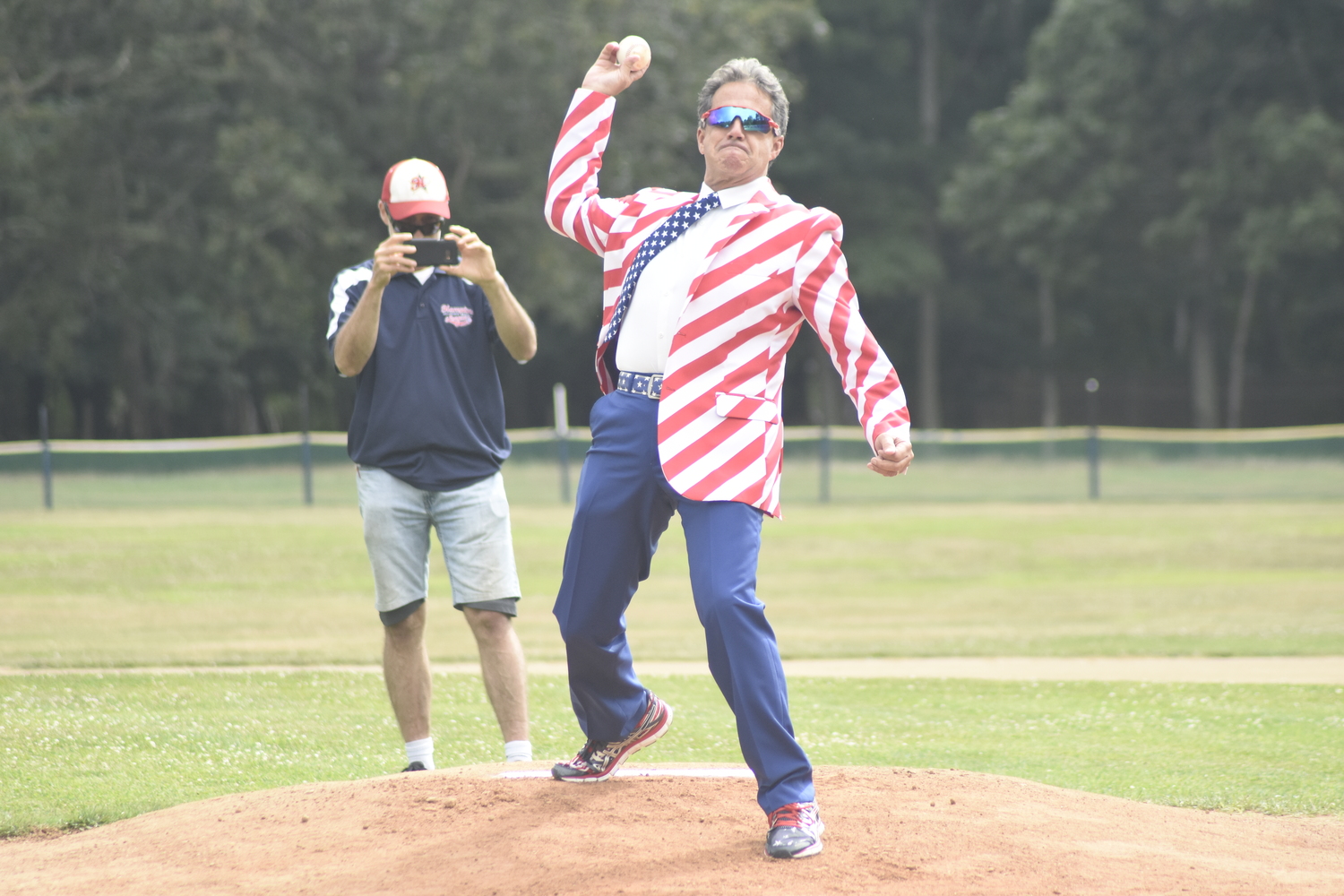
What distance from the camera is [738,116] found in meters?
4.30

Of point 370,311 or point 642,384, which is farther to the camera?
point 370,311

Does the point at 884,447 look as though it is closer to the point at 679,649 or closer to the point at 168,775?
the point at 168,775

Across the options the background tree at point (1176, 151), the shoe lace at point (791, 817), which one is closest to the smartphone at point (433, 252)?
the shoe lace at point (791, 817)

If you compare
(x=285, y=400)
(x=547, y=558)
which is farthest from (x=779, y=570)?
(x=285, y=400)

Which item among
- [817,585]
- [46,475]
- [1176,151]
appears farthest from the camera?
[1176,151]

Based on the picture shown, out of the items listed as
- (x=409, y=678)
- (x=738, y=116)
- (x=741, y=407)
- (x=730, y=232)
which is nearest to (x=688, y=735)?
(x=409, y=678)

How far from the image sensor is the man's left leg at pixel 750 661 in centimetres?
409

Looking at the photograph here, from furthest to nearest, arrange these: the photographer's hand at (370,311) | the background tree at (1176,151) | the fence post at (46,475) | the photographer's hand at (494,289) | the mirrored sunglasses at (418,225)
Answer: the background tree at (1176,151) < the fence post at (46,475) < the mirrored sunglasses at (418,225) < the photographer's hand at (494,289) < the photographer's hand at (370,311)

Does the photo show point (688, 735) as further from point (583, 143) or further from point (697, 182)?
point (697, 182)

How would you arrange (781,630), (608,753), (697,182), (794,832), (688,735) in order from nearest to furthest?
(794,832) → (608,753) → (688,735) → (781,630) → (697,182)

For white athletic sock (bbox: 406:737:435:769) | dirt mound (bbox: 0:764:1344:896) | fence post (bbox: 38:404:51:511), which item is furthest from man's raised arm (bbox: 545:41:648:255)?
fence post (bbox: 38:404:51:511)

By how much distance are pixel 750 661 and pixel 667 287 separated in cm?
111

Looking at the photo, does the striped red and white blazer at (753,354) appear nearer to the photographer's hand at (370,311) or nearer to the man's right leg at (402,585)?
the photographer's hand at (370,311)

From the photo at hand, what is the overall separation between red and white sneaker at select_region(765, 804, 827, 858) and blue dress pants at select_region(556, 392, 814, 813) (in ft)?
0.12
